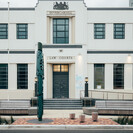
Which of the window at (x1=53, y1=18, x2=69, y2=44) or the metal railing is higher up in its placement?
the window at (x1=53, y1=18, x2=69, y2=44)

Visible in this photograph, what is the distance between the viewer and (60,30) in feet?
83.3

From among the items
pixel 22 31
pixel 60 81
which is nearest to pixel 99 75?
pixel 60 81

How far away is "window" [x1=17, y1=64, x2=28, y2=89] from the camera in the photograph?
82.0 feet

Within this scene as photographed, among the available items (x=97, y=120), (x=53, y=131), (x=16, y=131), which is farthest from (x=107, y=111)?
(x=16, y=131)

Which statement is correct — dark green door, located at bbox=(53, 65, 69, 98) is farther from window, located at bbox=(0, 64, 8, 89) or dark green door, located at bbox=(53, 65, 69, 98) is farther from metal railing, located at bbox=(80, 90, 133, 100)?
window, located at bbox=(0, 64, 8, 89)

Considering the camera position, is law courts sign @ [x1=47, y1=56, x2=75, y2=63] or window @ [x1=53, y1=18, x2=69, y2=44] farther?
window @ [x1=53, y1=18, x2=69, y2=44]

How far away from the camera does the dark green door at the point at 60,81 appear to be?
82.0ft

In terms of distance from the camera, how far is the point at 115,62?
82.0 ft

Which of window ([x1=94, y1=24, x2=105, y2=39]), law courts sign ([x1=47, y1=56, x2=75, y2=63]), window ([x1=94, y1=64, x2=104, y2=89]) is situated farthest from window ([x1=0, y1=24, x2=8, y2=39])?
window ([x1=94, y1=64, x2=104, y2=89])

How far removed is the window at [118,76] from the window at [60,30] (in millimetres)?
5950

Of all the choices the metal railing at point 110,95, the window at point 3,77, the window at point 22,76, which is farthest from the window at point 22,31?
the metal railing at point 110,95

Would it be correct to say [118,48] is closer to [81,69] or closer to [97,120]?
[81,69]

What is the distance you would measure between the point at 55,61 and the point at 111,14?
7.71 metres

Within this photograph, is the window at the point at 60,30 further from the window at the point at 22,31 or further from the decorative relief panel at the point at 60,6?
the window at the point at 22,31
